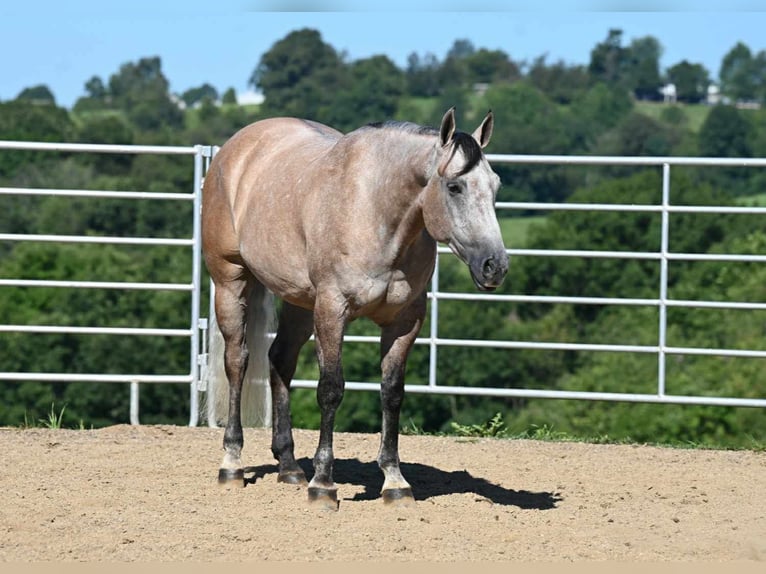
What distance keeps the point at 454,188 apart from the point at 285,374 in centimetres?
159

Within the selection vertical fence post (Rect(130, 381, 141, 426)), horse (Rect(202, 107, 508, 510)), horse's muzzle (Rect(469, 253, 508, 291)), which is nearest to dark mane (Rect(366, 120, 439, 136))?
horse (Rect(202, 107, 508, 510))

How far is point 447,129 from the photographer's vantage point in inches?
182

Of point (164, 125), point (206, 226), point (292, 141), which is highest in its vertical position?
point (164, 125)

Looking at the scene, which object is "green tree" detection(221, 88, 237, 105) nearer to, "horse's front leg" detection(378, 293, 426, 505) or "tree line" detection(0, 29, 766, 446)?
"tree line" detection(0, 29, 766, 446)

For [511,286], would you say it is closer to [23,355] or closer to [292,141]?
[23,355]

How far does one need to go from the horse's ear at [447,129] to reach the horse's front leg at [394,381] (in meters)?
0.78

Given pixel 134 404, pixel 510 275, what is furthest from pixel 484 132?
pixel 510 275

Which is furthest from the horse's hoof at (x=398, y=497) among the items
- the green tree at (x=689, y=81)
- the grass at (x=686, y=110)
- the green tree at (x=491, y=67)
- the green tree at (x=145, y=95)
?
the green tree at (x=491, y=67)

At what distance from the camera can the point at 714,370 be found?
111ft

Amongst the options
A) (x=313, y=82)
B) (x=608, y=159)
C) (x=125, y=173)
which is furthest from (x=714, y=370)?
(x=313, y=82)

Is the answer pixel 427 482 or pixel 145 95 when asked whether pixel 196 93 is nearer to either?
pixel 145 95

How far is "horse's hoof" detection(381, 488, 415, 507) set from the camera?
198 inches

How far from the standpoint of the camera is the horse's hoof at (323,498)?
4.94 meters

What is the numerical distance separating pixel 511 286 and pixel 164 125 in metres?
43.8
